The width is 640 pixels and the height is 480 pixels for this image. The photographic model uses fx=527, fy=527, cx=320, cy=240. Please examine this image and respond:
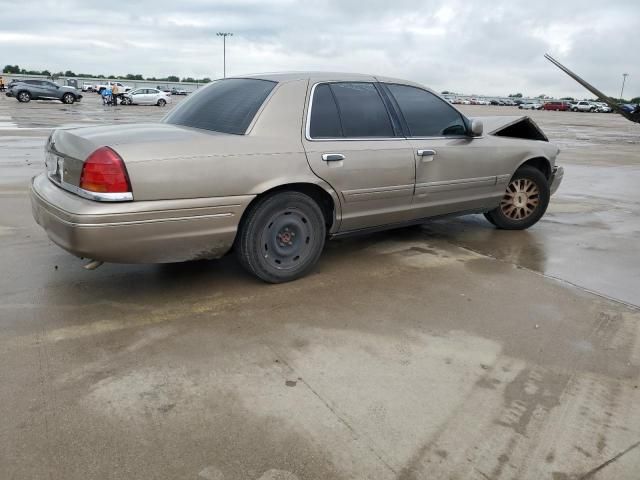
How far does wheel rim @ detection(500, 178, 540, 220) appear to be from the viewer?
5770 mm

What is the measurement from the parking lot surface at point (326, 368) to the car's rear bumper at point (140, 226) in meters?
0.43

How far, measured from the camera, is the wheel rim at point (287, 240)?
3904mm

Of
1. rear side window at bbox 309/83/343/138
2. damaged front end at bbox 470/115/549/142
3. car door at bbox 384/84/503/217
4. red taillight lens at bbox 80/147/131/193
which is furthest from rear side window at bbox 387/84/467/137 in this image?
red taillight lens at bbox 80/147/131/193

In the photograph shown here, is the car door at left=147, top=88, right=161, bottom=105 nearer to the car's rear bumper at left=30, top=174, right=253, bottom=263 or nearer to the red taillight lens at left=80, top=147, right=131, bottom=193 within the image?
the car's rear bumper at left=30, top=174, right=253, bottom=263

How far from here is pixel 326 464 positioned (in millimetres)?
2176

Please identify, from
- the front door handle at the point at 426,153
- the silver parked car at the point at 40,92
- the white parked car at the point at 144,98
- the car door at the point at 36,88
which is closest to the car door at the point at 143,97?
the white parked car at the point at 144,98

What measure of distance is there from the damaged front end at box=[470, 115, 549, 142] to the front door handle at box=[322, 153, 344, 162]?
1.97 meters

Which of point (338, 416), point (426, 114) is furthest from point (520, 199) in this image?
point (338, 416)

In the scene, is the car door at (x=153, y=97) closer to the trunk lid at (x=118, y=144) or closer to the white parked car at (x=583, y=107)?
the trunk lid at (x=118, y=144)

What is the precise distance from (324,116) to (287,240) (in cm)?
102

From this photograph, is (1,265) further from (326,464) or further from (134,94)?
(134,94)

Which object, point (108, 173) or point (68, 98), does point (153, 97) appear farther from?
point (108, 173)

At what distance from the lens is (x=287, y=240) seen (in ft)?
13.2

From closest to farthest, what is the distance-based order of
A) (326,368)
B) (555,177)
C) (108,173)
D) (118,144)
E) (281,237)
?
(326,368), (108,173), (118,144), (281,237), (555,177)
